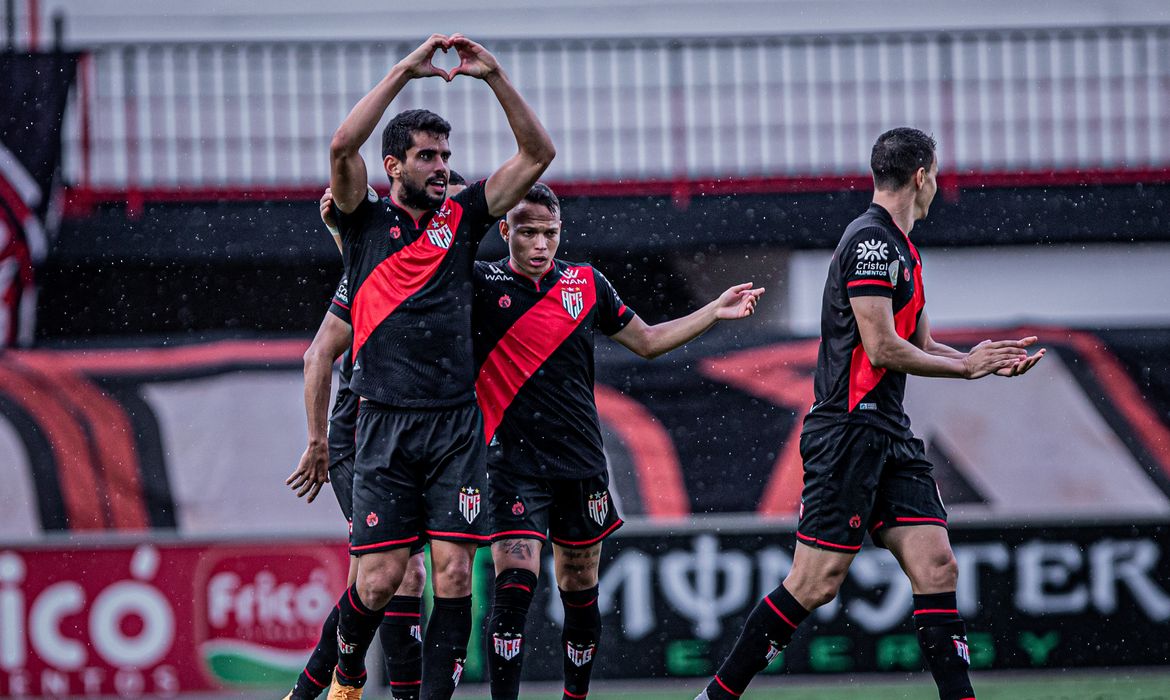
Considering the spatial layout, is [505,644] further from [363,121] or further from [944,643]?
[363,121]

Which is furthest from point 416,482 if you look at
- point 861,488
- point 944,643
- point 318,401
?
point 944,643

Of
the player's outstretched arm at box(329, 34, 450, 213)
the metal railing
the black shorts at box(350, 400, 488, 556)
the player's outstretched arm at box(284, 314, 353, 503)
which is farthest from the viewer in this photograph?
the metal railing

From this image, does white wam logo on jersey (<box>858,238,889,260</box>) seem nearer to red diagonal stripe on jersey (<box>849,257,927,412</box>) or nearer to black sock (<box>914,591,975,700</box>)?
red diagonal stripe on jersey (<box>849,257,927,412</box>)

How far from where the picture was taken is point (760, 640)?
16.7ft

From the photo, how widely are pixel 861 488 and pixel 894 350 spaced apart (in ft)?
1.69

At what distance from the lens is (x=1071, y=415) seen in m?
8.13

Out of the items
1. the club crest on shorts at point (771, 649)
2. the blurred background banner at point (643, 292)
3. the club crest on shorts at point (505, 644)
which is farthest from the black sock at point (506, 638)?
the blurred background banner at point (643, 292)

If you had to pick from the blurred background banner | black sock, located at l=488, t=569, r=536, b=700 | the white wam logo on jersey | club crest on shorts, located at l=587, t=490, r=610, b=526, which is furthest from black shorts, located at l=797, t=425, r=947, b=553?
the blurred background banner

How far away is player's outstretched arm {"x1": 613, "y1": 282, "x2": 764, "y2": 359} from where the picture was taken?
214 inches

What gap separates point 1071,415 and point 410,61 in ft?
16.7

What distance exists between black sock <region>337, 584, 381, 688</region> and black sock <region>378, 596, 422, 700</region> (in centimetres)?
Answer: 11

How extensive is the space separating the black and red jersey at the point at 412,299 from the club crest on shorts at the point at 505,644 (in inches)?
37.2

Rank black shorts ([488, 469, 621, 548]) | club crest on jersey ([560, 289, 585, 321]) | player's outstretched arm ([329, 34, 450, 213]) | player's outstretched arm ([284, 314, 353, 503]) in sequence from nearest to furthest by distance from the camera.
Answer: player's outstretched arm ([329, 34, 450, 213])
player's outstretched arm ([284, 314, 353, 503])
black shorts ([488, 469, 621, 548])
club crest on jersey ([560, 289, 585, 321])

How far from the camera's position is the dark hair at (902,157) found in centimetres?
520
